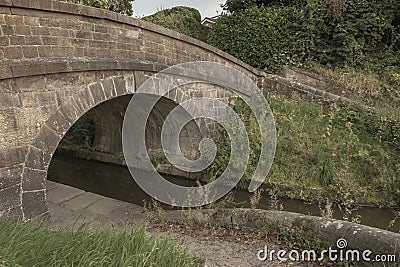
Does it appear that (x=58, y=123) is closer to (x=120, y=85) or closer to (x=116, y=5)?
(x=120, y=85)

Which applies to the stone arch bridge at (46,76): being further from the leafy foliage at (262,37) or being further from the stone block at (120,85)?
the leafy foliage at (262,37)

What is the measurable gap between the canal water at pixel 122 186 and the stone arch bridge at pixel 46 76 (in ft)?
8.65

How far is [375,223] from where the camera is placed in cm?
598

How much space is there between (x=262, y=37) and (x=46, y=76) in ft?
25.8

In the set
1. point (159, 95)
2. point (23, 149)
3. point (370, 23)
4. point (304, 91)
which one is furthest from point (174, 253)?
point (370, 23)

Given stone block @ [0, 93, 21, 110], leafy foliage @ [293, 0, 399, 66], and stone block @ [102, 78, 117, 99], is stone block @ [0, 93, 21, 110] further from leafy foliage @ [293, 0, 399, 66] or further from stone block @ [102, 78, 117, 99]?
leafy foliage @ [293, 0, 399, 66]

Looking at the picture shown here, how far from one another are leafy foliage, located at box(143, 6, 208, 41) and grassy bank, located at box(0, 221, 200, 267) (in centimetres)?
1091

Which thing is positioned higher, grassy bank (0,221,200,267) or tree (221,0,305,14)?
tree (221,0,305,14)

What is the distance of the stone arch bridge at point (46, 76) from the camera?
12.8ft

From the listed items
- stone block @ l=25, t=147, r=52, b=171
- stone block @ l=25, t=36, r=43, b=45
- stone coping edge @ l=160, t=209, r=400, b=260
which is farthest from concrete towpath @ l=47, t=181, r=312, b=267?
stone block @ l=25, t=36, r=43, b=45

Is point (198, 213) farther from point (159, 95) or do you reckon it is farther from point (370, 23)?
point (370, 23)

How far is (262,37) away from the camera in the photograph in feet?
34.4

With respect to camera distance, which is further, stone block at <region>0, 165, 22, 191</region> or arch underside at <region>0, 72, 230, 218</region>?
arch underside at <region>0, 72, 230, 218</region>

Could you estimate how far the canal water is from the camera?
626 centimetres
